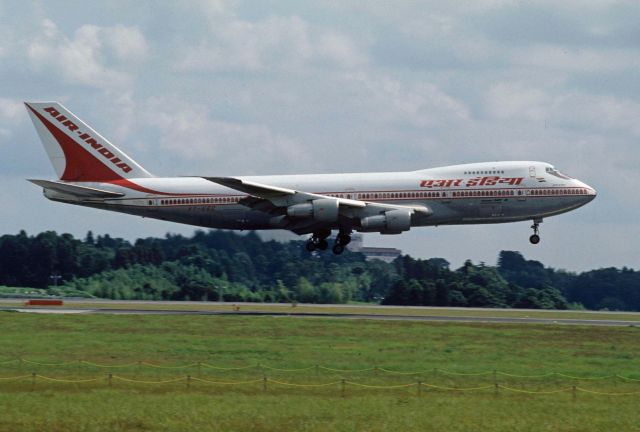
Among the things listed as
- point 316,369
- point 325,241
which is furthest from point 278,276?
point 316,369

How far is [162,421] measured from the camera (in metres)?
33.4

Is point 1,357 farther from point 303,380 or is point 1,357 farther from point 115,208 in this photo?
point 115,208

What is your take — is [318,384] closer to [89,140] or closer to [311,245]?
[311,245]

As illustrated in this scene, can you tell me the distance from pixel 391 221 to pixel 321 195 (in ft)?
18.3

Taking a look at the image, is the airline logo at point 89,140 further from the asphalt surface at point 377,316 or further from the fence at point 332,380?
the fence at point 332,380

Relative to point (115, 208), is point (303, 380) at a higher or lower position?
lower

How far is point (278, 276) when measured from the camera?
520 ft

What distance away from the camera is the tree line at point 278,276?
103875 mm

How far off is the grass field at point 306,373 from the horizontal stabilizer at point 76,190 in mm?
9287

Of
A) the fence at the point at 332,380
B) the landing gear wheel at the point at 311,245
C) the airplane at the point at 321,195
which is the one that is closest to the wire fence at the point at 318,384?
the fence at the point at 332,380

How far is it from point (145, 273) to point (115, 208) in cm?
4301

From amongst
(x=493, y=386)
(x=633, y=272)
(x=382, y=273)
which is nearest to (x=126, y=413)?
(x=493, y=386)

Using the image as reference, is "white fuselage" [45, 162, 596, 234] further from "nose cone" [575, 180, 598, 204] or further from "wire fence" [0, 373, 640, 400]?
"wire fence" [0, 373, 640, 400]

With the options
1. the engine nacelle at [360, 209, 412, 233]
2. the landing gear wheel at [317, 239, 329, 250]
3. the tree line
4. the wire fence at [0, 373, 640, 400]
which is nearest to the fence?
the wire fence at [0, 373, 640, 400]
